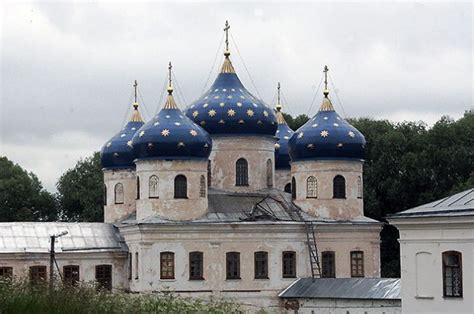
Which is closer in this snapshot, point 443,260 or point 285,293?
point 443,260

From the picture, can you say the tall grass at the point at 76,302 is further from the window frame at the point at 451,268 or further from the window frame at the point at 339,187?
the window frame at the point at 339,187

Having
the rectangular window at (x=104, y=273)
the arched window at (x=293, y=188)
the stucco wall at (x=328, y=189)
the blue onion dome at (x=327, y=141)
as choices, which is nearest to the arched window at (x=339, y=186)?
the stucco wall at (x=328, y=189)

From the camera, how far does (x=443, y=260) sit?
30.2 m

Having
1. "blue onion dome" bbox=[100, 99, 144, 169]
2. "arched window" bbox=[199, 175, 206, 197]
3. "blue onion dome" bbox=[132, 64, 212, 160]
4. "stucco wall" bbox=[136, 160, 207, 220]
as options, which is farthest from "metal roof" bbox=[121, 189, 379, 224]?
"blue onion dome" bbox=[100, 99, 144, 169]

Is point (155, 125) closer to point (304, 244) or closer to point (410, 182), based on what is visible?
point (304, 244)

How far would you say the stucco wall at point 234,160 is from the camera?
47312 mm

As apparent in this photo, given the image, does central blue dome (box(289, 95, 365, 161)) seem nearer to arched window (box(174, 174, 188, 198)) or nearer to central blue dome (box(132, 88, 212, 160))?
central blue dome (box(132, 88, 212, 160))

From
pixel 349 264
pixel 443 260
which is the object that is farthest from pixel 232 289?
pixel 443 260

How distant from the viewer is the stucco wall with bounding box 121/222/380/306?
Answer: 143 feet

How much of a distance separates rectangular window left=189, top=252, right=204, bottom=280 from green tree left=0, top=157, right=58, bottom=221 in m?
25.2

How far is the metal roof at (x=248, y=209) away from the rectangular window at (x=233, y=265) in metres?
1.24

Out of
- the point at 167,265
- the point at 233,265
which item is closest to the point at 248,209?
the point at 233,265

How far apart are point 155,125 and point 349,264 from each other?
9087mm

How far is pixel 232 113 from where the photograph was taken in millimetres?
47219
